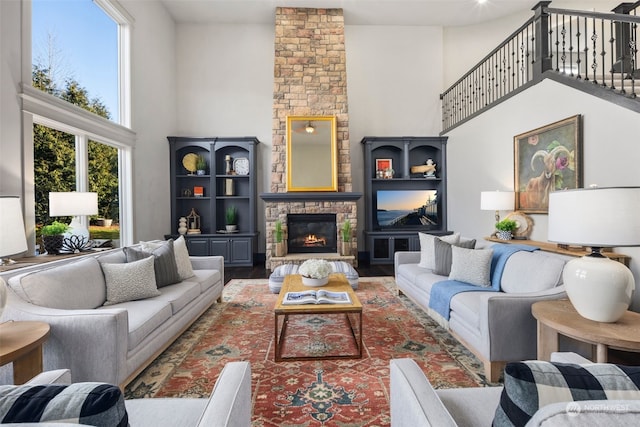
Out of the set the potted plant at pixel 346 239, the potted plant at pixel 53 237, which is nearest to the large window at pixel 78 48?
the potted plant at pixel 53 237

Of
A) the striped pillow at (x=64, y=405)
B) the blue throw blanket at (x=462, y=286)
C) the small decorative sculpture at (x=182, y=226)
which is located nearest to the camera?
the striped pillow at (x=64, y=405)

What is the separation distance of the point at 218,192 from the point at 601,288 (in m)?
6.07

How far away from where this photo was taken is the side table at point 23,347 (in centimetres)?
147

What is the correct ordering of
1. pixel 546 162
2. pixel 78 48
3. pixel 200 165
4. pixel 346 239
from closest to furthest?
pixel 78 48, pixel 546 162, pixel 346 239, pixel 200 165

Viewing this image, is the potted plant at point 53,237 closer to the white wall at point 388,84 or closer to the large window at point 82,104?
the large window at point 82,104

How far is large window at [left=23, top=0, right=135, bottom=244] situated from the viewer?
3068mm

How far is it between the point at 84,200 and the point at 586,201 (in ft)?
12.7

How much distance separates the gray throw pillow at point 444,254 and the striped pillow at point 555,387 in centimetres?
265

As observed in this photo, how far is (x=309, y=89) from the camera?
607 centimetres

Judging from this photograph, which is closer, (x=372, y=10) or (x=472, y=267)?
(x=472, y=267)

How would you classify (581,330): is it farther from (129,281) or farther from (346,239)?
(346,239)

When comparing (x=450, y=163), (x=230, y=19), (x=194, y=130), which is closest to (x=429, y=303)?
(x=450, y=163)

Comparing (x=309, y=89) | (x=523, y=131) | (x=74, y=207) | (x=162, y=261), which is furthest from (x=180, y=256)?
(x=523, y=131)

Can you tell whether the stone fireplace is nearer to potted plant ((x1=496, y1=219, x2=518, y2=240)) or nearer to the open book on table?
potted plant ((x1=496, y1=219, x2=518, y2=240))
